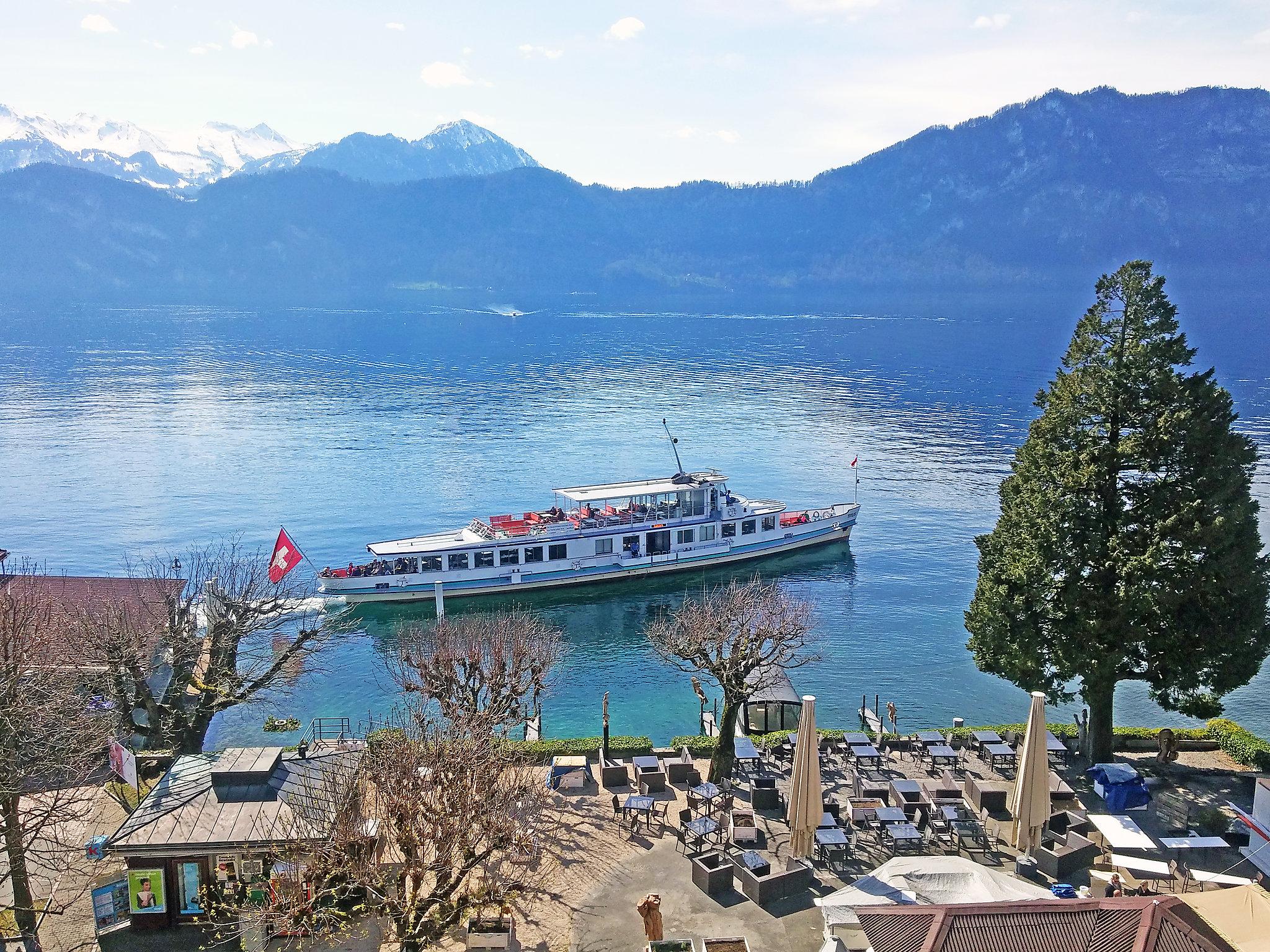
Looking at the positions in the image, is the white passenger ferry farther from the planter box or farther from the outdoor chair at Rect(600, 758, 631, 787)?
the planter box

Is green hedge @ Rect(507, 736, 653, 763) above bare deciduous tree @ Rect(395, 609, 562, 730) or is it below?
below

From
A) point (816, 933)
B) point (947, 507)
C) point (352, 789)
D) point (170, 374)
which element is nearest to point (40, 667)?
point (352, 789)

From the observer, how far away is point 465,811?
65.6ft

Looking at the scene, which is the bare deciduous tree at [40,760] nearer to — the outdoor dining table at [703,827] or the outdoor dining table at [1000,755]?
the outdoor dining table at [703,827]

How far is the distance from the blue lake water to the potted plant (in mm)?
20193

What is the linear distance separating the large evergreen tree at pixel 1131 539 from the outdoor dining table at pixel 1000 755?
6.87 feet

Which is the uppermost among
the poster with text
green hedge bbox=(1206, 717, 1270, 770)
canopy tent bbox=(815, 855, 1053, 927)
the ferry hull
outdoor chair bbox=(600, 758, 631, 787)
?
canopy tent bbox=(815, 855, 1053, 927)

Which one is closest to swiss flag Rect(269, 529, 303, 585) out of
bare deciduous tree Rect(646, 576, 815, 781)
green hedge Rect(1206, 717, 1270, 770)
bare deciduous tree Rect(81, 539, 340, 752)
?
bare deciduous tree Rect(81, 539, 340, 752)

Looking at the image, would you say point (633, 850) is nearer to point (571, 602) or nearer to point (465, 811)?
point (465, 811)

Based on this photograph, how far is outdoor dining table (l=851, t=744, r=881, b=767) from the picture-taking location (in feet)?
100

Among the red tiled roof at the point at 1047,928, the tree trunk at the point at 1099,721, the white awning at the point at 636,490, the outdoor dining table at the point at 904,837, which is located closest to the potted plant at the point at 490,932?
the red tiled roof at the point at 1047,928

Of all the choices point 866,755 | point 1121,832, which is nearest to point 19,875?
point 866,755

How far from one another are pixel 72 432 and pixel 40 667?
322 feet

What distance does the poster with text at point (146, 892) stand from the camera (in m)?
21.6
